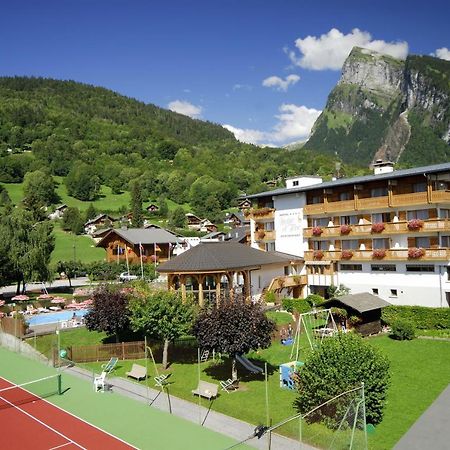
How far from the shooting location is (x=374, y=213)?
39500 millimetres

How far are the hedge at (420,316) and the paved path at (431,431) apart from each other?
13.5 metres

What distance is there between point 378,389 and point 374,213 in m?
24.4

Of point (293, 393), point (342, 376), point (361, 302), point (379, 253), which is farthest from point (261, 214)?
point (342, 376)

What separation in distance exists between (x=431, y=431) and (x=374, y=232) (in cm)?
2305

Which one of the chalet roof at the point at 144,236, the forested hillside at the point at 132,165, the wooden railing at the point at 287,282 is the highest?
the forested hillside at the point at 132,165

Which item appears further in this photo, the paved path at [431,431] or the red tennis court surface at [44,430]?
the red tennis court surface at [44,430]

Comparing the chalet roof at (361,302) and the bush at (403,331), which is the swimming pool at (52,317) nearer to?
the chalet roof at (361,302)

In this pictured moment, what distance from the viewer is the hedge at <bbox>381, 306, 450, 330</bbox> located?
3198cm

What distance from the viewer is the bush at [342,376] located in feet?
54.9

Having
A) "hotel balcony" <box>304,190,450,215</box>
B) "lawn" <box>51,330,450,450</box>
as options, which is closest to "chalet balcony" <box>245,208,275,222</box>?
"hotel balcony" <box>304,190,450,215</box>

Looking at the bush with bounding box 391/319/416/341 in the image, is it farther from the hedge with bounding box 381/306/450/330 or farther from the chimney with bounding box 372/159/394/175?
the chimney with bounding box 372/159/394/175

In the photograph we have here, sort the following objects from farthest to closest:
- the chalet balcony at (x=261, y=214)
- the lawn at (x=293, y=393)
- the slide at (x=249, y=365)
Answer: the chalet balcony at (x=261, y=214)
the slide at (x=249, y=365)
the lawn at (x=293, y=393)

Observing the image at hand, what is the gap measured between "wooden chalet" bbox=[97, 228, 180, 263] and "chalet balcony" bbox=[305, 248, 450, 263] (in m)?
36.5

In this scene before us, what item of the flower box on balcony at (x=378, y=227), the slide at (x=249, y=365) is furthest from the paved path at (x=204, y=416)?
the flower box on balcony at (x=378, y=227)
